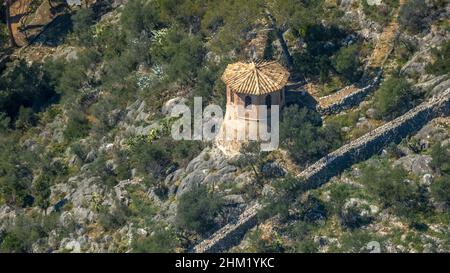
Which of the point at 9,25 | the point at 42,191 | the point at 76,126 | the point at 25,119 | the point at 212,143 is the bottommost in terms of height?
the point at 42,191

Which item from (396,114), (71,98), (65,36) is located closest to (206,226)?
(396,114)

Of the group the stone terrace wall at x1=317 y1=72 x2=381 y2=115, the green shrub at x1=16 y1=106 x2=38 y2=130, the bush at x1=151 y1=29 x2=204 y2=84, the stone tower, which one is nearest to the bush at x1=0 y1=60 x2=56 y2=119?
the green shrub at x1=16 y1=106 x2=38 y2=130

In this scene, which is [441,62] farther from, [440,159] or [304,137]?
[304,137]

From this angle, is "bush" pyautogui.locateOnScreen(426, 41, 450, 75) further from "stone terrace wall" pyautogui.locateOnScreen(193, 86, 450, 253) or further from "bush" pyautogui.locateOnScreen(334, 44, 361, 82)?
"bush" pyautogui.locateOnScreen(334, 44, 361, 82)

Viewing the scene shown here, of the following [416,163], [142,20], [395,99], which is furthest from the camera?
[142,20]

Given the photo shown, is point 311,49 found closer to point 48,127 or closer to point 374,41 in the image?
point 374,41

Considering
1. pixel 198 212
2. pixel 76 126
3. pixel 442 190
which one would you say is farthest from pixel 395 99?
pixel 76 126
